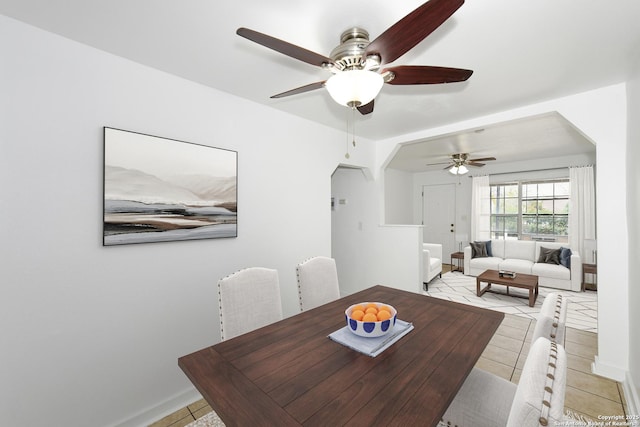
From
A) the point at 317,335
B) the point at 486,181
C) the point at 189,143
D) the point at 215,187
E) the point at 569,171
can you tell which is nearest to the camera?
the point at 317,335

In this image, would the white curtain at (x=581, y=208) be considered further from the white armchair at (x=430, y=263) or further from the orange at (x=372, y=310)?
the orange at (x=372, y=310)

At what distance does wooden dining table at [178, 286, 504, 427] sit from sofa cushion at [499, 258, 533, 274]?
435 centimetres

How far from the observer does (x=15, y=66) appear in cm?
147

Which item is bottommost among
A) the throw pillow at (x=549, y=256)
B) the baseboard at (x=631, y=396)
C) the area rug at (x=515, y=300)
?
the area rug at (x=515, y=300)

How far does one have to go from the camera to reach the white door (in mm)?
7043

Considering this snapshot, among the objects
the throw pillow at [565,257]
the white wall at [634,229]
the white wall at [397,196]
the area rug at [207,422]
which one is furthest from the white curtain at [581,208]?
the area rug at [207,422]

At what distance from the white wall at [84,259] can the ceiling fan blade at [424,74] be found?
59.1 inches

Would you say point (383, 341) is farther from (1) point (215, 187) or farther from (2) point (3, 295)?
(2) point (3, 295)

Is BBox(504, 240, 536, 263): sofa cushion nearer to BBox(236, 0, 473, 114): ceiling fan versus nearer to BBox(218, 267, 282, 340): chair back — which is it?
BBox(236, 0, 473, 114): ceiling fan

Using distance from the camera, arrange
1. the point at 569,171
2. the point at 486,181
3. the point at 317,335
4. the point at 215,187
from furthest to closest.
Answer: the point at 486,181 → the point at 569,171 → the point at 215,187 → the point at 317,335

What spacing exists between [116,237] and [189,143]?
83 cm

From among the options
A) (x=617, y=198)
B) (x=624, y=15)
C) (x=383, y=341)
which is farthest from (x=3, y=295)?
(x=617, y=198)

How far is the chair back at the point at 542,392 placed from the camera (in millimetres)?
618

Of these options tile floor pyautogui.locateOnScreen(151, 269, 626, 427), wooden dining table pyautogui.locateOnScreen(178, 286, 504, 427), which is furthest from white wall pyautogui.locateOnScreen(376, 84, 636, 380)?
wooden dining table pyautogui.locateOnScreen(178, 286, 504, 427)
